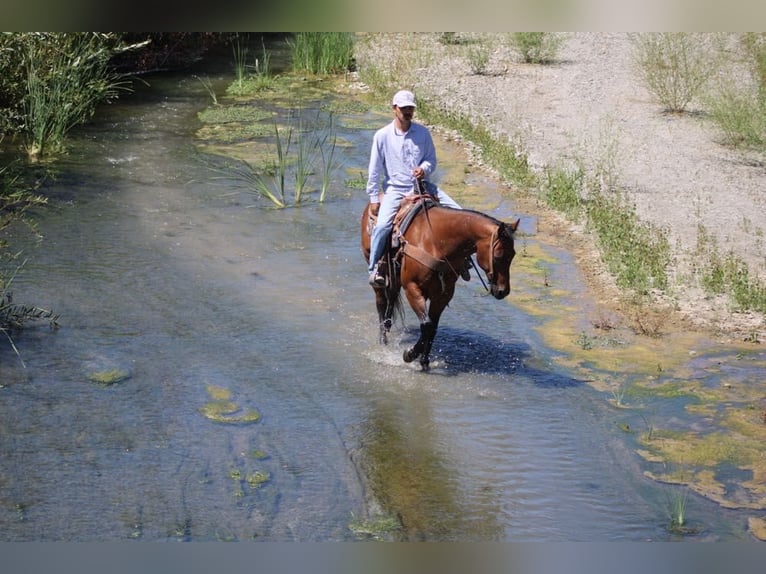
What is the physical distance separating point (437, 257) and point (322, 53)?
14.1m

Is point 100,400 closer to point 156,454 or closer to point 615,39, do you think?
point 156,454

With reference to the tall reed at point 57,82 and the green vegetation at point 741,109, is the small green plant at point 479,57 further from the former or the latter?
the tall reed at point 57,82

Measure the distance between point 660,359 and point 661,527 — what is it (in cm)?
303

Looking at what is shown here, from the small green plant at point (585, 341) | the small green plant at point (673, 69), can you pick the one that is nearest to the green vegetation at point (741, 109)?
the small green plant at point (673, 69)

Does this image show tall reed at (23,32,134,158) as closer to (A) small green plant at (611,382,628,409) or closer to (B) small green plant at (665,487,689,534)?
(A) small green plant at (611,382,628,409)

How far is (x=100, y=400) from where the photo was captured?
8.53 meters

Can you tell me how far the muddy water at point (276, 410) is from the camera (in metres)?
6.91

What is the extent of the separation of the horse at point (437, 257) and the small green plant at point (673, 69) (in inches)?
399

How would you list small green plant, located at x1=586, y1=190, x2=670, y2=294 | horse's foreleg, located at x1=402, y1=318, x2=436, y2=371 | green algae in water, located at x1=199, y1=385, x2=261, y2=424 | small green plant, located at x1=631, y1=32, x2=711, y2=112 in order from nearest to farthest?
1. green algae in water, located at x1=199, y1=385, x2=261, y2=424
2. horse's foreleg, located at x1=402, y1=318, x2=436, y2=371
3. small green plant, located at x1=586, y1=190, x2=670, y2=294
4. small green plant, located at x1=631, y1=32, x2=711, y2=112

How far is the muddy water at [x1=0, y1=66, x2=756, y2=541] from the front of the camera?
6.91 meters

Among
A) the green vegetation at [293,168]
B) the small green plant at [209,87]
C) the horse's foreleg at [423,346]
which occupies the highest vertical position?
the small green plant at [209,87]

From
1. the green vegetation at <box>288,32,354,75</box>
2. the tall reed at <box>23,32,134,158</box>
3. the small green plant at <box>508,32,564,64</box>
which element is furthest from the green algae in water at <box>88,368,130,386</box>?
the small green plant at <box>508,32,564,64</box>

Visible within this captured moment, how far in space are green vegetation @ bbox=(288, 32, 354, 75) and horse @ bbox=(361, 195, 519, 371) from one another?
42.8 feet

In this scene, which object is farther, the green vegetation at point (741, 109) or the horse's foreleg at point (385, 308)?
the green vegetation at point (741, 109)
